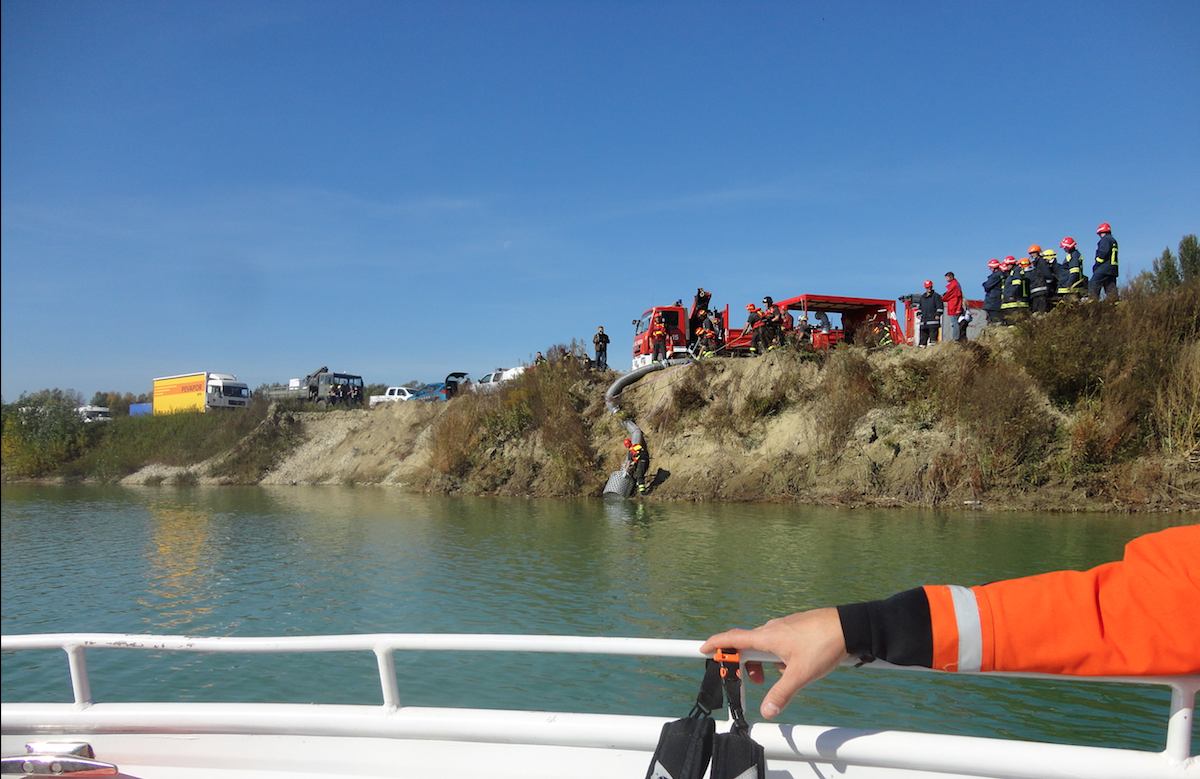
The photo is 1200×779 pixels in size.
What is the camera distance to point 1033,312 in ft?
76.6

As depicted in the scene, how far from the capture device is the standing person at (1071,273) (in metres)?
22.7

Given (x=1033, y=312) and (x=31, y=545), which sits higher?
(x=1033, y=312)

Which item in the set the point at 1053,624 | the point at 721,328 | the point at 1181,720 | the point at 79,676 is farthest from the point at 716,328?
the point at 1053,624

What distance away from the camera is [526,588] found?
1212 cm

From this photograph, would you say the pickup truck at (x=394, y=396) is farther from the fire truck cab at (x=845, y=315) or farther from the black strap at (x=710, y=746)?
the black strap at (x=710, y=746)

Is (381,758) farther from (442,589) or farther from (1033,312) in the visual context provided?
(1033,312)

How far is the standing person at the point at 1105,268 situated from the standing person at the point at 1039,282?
41.8 inches

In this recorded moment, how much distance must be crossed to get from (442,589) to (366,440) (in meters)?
31.1

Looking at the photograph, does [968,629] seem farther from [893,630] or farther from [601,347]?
[601,347]

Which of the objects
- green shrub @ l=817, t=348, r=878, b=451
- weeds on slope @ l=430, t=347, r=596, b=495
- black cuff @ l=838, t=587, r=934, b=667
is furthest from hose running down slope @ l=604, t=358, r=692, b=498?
black cuff @ l=838, t=587, r=934, b=667

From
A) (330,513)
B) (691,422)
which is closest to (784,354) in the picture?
(691,422)

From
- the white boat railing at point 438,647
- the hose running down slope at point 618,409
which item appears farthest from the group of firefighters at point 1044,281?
the white boat railing at point 438,647

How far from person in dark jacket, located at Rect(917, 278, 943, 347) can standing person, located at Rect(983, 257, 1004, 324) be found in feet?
4.55

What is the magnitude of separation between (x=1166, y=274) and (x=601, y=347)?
63.7 feet
